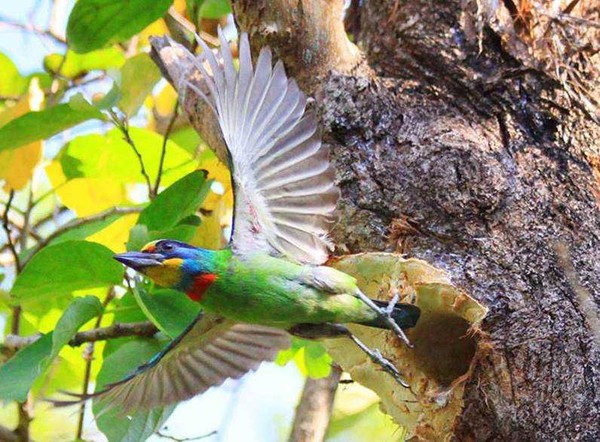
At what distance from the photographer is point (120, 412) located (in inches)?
89.4

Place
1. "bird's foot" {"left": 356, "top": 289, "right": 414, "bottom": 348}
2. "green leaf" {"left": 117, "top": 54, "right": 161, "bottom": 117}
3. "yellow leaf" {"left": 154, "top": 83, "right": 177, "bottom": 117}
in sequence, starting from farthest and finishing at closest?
"yellow leaf" {"left": 154, "top": 83, "right": 177, "bottom": 117} < "green leaf" {"left": 117, "top": 54, "right": 161, "bottom": 117} < "bird's foot" {"left": 356, "top": 289, "right": 414, "bottom": 348}

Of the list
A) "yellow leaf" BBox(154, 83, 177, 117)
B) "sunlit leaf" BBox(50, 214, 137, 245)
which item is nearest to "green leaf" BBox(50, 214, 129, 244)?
"sunlit leaf" BBox(50, 214, 137, 245)

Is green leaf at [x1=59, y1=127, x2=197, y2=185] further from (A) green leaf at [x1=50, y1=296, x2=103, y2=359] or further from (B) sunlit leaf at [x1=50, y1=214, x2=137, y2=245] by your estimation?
(A) green leaf at [x1=50, y1=296, x2=103, y2=359]

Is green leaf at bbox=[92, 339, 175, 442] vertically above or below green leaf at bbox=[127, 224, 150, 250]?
below

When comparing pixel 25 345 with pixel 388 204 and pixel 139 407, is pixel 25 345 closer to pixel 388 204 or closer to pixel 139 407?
pixel 139 407

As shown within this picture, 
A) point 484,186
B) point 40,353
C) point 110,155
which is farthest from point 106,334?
point 484,186

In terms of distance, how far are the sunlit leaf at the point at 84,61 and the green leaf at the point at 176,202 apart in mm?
1172

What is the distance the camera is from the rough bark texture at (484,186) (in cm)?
189

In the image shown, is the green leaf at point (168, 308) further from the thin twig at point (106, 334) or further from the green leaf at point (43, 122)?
the green leaf at point (43, 122)

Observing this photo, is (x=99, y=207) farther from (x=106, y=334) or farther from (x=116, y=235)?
(x=106, y=334)

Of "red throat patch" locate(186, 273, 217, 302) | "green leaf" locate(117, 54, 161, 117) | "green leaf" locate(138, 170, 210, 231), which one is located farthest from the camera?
"green leaf" locate(117, 54, 161, 117)

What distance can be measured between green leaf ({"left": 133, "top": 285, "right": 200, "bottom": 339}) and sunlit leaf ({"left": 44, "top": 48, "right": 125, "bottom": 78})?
135 centimetres

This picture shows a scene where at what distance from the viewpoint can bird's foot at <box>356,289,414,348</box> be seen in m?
2.03

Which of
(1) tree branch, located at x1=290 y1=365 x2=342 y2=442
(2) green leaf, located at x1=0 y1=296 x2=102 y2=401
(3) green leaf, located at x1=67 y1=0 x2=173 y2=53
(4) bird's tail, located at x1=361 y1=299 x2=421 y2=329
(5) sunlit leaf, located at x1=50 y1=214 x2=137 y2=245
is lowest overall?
(1) tree branch, located at x1=290 y1=365 x2=342 y2=442
